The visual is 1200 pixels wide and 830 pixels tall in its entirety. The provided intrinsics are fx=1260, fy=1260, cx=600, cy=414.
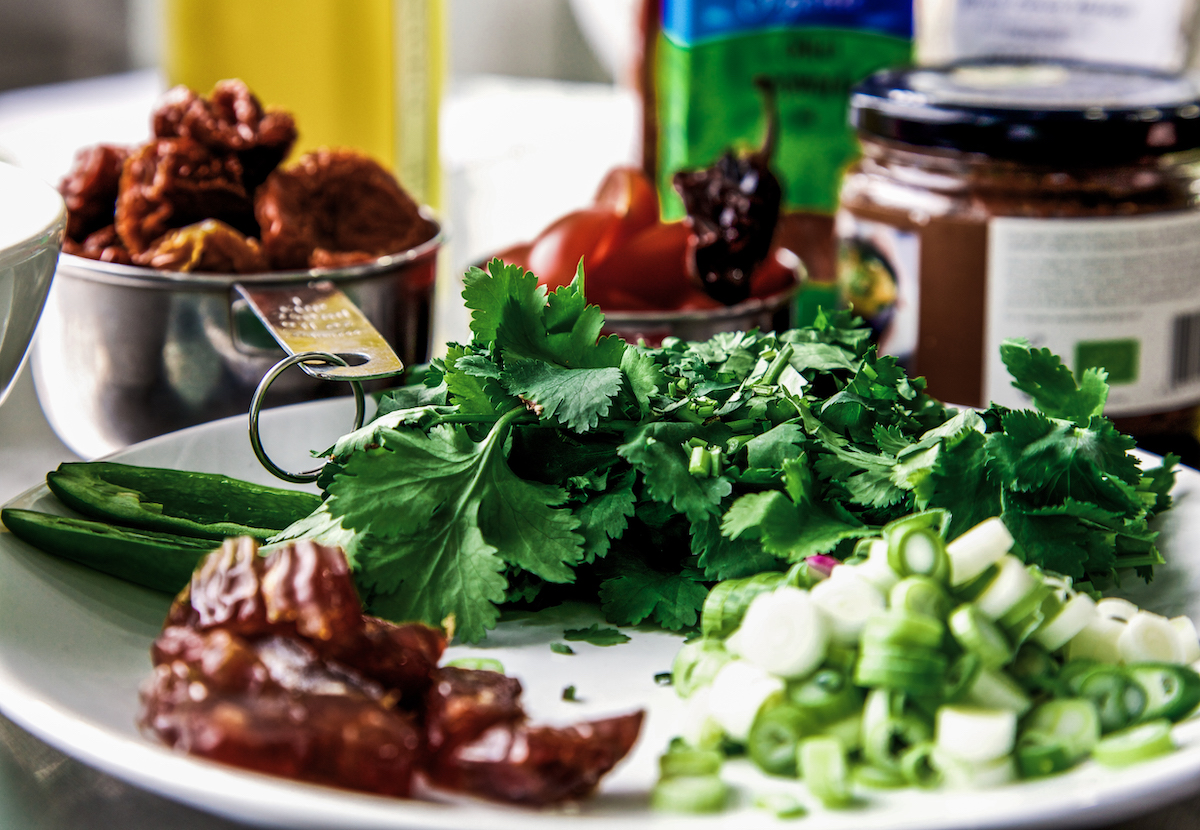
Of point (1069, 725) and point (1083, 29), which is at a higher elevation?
point (1083, 29)

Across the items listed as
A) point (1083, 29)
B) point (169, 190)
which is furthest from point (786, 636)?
→ point (1083, 29)

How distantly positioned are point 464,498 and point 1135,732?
408 millimetres

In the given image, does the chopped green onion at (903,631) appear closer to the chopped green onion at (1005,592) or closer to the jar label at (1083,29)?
the chopped green onion at (1005,592)

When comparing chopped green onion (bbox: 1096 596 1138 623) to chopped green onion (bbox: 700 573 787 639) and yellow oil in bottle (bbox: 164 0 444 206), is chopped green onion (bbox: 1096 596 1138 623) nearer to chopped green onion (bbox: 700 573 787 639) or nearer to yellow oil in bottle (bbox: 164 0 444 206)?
chopped green onion (bbox: 700 573 787 639)

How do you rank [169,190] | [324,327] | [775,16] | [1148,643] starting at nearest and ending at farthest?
[1148,643] < [324,327] < [169,190] < [775,16]

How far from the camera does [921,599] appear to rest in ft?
2.12

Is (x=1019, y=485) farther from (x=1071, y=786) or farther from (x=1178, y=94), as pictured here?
(x=1178, y=94)

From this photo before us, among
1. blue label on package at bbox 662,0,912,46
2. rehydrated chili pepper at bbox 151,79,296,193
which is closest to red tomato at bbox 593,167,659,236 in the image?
blue label on package at bbox 662,0,912,46

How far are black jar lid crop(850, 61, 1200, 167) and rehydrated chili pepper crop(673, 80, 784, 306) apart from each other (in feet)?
0.43

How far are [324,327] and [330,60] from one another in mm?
650

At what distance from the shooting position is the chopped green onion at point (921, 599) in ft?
2.11

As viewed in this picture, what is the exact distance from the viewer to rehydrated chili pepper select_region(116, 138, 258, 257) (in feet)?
3.58

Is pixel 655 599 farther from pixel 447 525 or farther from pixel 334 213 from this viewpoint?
pixel 334 213

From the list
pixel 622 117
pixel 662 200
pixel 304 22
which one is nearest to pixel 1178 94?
pixel 662 200
